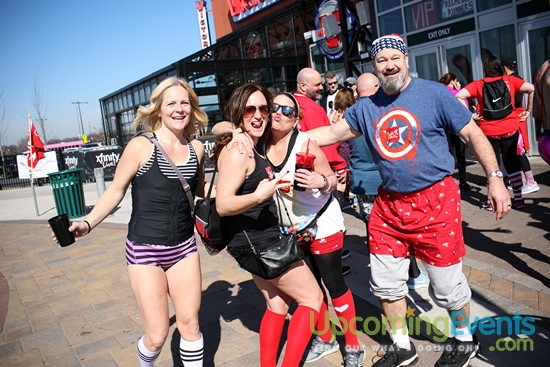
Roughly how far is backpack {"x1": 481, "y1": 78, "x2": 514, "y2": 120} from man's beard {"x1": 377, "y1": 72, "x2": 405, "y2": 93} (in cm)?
401

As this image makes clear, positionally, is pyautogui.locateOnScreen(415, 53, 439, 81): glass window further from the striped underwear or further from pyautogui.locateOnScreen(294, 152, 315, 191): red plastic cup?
the striped underwear

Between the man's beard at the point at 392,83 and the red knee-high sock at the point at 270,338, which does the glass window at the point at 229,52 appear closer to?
the man's beard at the point at 392,83

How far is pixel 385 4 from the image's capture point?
1347 cm

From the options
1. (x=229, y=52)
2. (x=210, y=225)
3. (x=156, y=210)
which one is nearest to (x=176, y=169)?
(x=156, y=210)

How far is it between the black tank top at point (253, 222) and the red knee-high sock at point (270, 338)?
527mm

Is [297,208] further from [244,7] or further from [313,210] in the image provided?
[244,7]

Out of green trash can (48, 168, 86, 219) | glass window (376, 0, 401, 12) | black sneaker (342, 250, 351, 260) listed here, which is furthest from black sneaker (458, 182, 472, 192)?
green trash can (48, 168, 86, 219)

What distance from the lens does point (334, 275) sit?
10.5ft

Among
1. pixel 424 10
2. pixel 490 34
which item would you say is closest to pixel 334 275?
pixel 490 34

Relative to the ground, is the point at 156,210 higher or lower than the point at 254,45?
lower

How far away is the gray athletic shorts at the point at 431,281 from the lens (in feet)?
9.76

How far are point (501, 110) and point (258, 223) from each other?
190 inches

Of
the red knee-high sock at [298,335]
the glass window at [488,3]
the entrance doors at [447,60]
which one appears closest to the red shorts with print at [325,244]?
the red knee-high sock at [298,335]

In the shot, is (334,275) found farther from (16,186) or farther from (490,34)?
(16,186)
